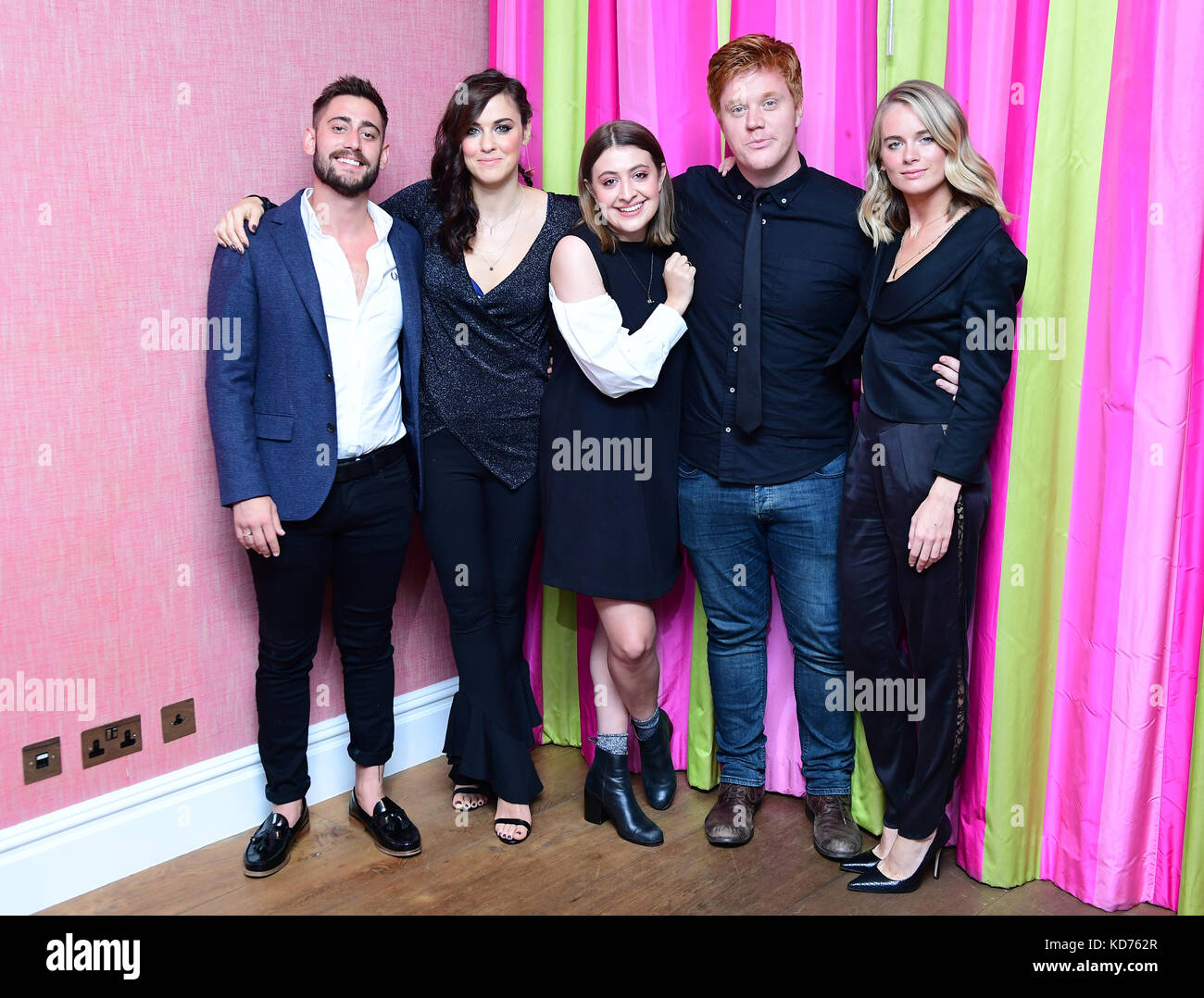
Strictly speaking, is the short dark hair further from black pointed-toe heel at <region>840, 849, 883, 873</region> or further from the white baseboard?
black pointed-toe heel at <region>840, 849, 883, 873</region>

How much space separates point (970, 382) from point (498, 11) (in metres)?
1.69

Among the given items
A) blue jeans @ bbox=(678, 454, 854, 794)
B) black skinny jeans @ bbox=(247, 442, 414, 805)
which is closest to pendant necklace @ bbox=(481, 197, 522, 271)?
black skinny jeans @ bbox=(247, 442, 414, 805)

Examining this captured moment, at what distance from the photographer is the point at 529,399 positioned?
2406 millimetres

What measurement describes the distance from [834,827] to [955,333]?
44.2 inches

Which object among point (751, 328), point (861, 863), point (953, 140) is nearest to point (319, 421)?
point (751, 328)

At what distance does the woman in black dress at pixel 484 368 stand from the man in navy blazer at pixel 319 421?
65mm

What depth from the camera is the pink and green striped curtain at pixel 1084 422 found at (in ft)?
6.47

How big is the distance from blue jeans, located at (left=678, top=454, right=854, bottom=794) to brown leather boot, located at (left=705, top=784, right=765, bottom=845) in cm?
2

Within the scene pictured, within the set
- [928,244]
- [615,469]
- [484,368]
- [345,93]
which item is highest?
[345,93]

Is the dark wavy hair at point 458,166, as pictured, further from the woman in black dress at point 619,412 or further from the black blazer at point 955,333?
the black blazer at point 955,333

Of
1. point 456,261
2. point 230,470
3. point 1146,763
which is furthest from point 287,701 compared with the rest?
point 1146,763

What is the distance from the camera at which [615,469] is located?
7.66ft

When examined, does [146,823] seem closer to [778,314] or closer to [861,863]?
[861,863]
